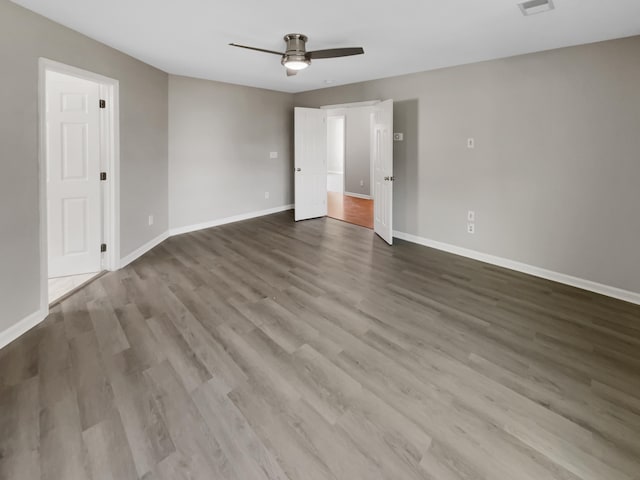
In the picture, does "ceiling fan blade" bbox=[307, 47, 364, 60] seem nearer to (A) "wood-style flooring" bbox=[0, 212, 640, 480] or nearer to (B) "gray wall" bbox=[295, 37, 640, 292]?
(B) "gray wall" bbox=[295, 37, 640, 292]

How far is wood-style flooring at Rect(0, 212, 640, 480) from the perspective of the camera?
4.95 feet

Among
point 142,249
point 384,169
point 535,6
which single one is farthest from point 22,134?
point 384,169

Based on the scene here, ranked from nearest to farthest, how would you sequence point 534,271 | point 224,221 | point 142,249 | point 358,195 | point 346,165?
point 534,271 < point 142,249 < point 224,221 < point 358,195 < point 346,165

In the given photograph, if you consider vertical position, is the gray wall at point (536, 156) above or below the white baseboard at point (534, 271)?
above

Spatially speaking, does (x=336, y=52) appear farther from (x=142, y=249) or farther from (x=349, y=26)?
(x=142, y=249)

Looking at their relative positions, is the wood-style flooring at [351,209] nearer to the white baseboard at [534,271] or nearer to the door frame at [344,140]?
the door frame at [344,140]

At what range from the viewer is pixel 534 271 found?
150 inches

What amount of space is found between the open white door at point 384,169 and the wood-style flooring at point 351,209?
2.57 feet

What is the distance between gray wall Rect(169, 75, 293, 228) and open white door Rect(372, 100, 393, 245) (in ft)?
7.18

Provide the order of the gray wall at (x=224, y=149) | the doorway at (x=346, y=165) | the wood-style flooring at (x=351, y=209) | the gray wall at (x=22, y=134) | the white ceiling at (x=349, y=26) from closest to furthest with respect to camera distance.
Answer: the gray wall at (x=22, y=134) < the white ceiling at (x=349, y=26) < the doorway at (x=346, y=165) < the gray wall at (x=224, y=149) < the wood-style flooring at (x=351, y=209)

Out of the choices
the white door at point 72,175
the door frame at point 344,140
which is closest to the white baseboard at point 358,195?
the door frame at point 344,140

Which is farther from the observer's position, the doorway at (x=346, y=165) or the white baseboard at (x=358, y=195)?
the white baseboard at (x=358, y=195)

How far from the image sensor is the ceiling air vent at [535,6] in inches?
93.5

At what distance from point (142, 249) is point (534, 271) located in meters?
4.94
